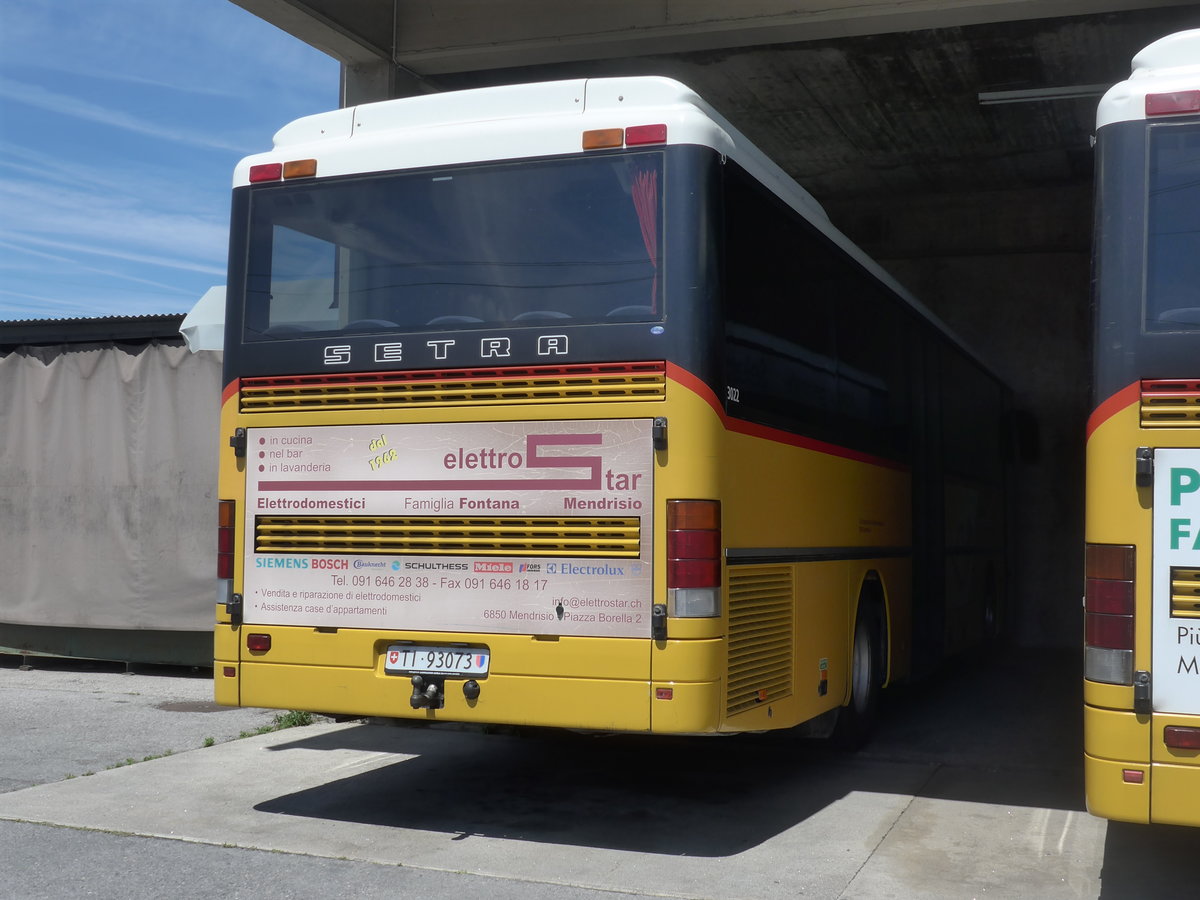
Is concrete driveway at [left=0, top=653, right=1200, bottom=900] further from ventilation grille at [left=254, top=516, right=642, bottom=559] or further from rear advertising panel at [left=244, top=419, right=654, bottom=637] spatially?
ventilation grille at [left=254, top=516, right=642, bottom=559]

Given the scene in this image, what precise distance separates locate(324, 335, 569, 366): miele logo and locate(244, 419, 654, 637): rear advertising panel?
0.34 meters

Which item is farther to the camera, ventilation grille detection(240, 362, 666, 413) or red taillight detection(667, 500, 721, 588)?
ventilation grille detection(240, 362, 666, 413)

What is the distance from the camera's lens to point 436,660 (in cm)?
631

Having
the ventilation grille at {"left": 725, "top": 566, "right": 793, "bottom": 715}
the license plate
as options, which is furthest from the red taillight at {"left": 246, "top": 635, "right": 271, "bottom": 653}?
the ventilation grille at {"left": 725, "top": 566, "right": 793, "bottom": 715}

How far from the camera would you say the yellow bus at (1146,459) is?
497 cm

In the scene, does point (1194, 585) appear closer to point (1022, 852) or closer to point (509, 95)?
point (1022, 852)

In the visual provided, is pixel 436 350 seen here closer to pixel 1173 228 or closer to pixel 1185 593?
pixel 1173 228

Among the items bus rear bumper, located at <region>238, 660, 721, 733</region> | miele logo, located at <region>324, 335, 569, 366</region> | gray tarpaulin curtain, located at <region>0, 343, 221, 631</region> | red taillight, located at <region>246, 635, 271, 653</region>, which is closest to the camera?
bus rear bumper, located at <region>238, 660, 721, 733</region>

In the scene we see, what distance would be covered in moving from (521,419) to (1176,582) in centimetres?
290

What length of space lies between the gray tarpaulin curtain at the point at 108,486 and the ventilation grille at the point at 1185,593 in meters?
8.31

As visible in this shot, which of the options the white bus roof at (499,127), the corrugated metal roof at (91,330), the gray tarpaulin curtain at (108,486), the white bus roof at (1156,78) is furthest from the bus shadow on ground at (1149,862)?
the corrugated metal roof at (91,330)

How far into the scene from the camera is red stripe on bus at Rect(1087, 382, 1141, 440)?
5137 mm

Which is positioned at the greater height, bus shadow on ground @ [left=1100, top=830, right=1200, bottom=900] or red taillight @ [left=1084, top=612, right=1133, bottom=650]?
red taillight @ [left=1084, top=612, right=1133, bottom=650]

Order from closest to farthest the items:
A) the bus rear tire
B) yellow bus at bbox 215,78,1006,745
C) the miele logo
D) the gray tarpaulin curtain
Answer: yellow bus at bbox 215,78,1006,745 < the miele logo < the bus rear tire < the gray tarpaulin curtain
